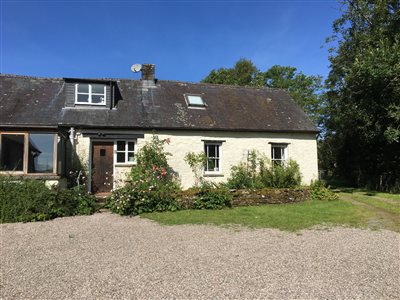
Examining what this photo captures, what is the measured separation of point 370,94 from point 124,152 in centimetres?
1329

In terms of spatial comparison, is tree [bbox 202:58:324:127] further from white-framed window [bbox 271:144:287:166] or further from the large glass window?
the large glass window

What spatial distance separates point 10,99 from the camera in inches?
569

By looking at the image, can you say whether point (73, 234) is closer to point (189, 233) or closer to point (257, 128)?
point (189, 233)

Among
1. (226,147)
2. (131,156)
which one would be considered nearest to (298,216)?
(226,147)

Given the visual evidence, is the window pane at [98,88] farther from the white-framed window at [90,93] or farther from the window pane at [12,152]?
the window pane at [12,152]

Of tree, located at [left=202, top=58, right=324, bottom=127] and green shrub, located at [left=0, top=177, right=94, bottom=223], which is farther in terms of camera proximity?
tree, located at [left=202, top=58, right=324, bottom=127]

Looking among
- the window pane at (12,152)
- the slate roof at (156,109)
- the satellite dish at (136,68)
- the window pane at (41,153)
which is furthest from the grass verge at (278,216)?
the satellite dish at (136,68)

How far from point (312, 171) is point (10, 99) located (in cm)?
1551

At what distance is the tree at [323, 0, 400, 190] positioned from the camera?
50.1 ft

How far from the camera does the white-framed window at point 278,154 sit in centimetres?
1653

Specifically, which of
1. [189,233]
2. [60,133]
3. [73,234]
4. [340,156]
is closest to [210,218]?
[189,233]

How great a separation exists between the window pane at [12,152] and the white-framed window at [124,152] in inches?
159

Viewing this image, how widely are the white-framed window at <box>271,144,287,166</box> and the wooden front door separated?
27.1 feet

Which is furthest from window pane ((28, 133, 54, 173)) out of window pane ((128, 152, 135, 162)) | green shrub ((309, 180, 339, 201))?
green shrub ((309, 180, 339, 201))
